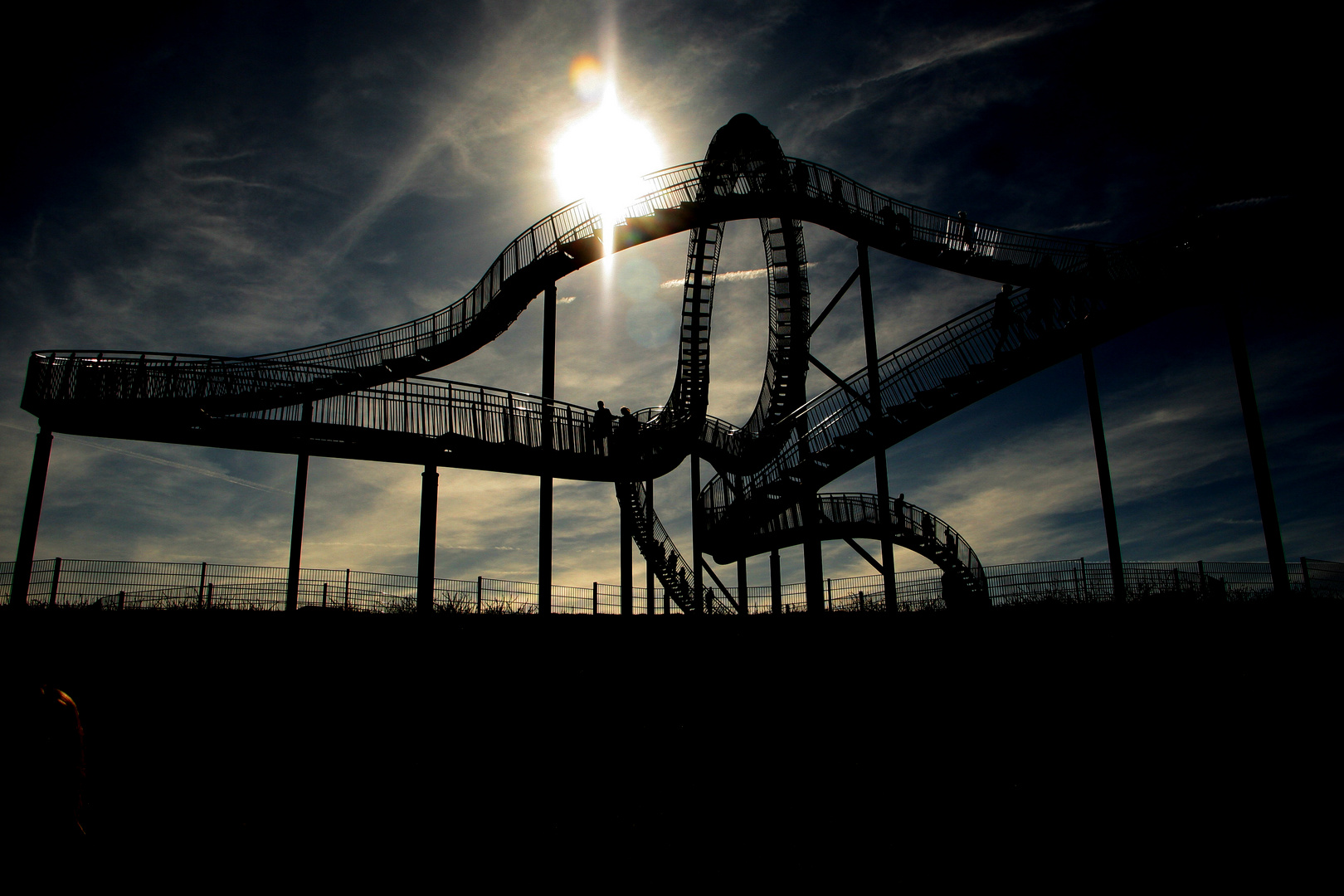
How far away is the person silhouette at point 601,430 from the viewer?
1727cm

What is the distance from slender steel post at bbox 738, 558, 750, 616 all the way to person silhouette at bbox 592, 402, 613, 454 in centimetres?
591

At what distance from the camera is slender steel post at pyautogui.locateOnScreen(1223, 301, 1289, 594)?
13.9m

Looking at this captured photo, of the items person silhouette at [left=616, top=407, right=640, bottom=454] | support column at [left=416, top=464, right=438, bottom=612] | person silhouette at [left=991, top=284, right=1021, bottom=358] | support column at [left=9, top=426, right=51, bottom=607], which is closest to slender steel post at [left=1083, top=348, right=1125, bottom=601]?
person silhouette at [left=991, top=284, right=1021, bottom=358]

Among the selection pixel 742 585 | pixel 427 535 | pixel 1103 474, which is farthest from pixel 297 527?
pixel 1103 474

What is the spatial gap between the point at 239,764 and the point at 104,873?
4.27ft

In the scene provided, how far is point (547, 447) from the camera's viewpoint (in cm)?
1596

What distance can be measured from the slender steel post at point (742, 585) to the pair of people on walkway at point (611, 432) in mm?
5196

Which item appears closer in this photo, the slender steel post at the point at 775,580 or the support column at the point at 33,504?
the support column at the point at 33,504

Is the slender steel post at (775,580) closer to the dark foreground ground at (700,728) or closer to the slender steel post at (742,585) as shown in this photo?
the slender steel post at (742,585)

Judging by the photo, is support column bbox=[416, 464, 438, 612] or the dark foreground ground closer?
the dark foreground ground

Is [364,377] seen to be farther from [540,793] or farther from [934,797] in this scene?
[934,797]

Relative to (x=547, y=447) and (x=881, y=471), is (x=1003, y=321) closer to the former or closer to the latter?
(x=881, y=471)

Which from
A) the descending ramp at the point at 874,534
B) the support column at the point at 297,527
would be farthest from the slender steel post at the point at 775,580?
the support column at the point at 297,527

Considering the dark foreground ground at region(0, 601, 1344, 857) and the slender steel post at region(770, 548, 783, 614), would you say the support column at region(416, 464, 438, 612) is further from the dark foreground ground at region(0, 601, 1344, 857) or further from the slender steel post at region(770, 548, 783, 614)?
the slender steel post at region(770, 548, 783, 614)
